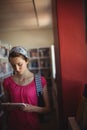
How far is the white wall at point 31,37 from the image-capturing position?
19.2 feet

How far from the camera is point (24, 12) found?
399 centimetres

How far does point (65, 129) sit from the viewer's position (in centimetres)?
171

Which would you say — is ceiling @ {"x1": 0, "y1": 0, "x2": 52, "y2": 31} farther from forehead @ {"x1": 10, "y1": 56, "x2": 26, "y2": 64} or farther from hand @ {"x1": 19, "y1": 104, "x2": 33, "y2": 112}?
hand @ {"x1": 19, "y1": 104, "x2": 33, "y2": 112}

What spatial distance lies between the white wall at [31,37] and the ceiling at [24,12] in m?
0.62

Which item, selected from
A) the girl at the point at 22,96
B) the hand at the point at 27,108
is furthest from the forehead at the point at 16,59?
the hand at the point at 27,108

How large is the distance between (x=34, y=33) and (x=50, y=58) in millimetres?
883

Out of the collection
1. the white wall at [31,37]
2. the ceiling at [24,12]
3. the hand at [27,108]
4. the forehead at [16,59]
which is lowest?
the hand at [27,108]

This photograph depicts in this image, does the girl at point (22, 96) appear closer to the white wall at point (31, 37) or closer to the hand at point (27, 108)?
the hand at point (27, 108)

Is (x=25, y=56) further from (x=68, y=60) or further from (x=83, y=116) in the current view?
(x=83, y=116)

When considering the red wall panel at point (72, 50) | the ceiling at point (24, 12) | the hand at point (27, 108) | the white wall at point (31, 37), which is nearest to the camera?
the hand at point (27, 108)

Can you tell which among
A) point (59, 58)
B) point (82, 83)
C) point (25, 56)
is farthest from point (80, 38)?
point (25, 56)

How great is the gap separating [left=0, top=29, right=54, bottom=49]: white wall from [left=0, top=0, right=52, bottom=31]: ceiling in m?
0.62

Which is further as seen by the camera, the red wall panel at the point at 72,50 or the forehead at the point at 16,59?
the red wall panel at the point at 72,50

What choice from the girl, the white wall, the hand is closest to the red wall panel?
the girl
